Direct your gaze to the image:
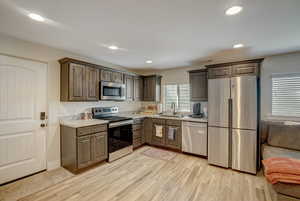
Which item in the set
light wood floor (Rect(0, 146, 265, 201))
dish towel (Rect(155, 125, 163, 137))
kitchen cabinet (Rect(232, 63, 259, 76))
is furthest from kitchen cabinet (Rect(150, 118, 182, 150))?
kitchen cabinet (Rect(232, 63, 259, 76))

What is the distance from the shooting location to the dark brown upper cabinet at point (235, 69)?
2.73m

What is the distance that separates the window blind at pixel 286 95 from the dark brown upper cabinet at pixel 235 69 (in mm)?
922

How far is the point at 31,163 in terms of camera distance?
265 cm

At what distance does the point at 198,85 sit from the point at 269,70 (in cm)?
161

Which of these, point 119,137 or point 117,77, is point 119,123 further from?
point 117,77

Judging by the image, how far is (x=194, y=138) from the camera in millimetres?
3514

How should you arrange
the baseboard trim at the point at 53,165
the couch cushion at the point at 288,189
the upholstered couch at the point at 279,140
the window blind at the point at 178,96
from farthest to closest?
the window blind at the point at 178,96 < the baseboard trim at the point at 53,165 < the upholstered couch at the point at 279,140 < the couch cushion at the point at 288,189

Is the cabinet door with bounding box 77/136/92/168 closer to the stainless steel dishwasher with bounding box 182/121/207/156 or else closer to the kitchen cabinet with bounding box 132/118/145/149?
the kitchen cabinet with bounding box 132/118/145/149

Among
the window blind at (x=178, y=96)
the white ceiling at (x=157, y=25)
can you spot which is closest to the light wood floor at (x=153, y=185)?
the window blind at (x=178, y=96)

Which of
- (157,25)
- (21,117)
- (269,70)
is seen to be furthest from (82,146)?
(269,70)

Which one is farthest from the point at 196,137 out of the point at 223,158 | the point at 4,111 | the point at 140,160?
the point at 4,111

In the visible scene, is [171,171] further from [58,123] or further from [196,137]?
[58,123]

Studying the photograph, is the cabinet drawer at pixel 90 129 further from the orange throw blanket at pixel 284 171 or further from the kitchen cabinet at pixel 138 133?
the orange throw blanket at pixel 284 171

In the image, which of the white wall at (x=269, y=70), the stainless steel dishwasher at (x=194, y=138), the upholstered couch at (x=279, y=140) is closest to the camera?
the upholstered couch at (x=279, y=140)
